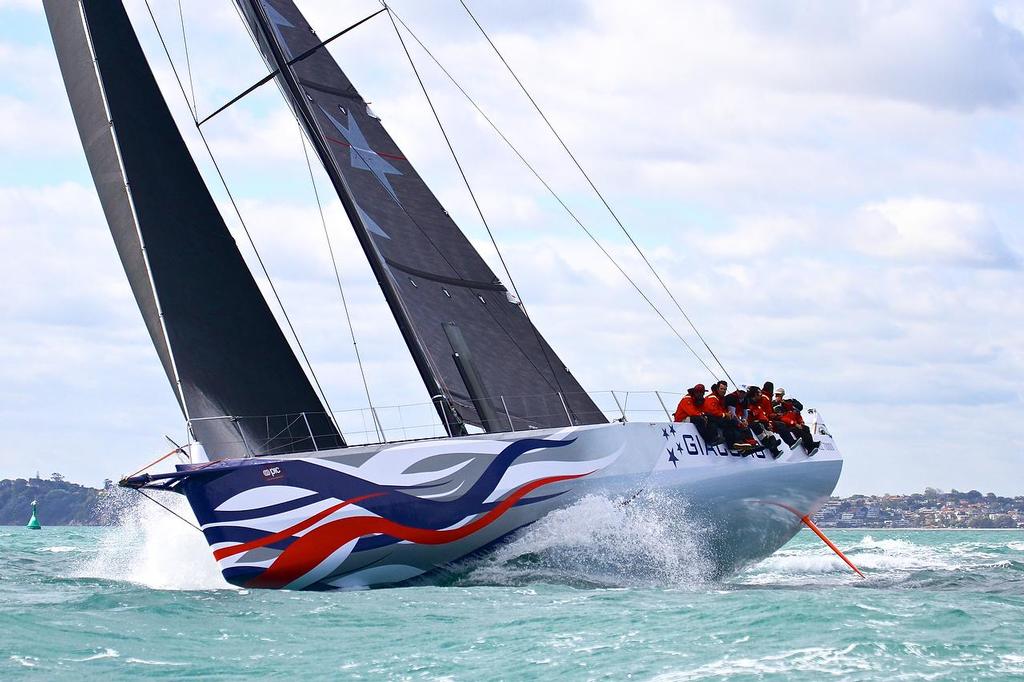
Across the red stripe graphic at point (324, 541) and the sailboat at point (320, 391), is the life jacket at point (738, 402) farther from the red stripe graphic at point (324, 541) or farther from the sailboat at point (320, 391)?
the red stripe graphic at point (324, 541)

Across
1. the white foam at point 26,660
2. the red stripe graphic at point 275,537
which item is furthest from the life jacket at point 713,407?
the white foam at point 26,660

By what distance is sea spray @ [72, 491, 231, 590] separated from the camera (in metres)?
10.7

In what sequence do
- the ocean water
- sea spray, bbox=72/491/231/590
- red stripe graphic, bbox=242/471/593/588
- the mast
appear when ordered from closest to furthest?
the ocean water → red stripe graphic, bbox=242/471/593/588 → sea spray, bbox=72/491/231/590 → the mast

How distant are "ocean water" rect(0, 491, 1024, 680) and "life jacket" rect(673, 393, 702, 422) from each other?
1011 millimetres

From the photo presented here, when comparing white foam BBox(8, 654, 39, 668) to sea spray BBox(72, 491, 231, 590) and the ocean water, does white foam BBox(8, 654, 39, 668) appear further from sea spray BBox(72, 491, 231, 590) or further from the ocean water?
sea spray BBox(72, 491, 231, 590)

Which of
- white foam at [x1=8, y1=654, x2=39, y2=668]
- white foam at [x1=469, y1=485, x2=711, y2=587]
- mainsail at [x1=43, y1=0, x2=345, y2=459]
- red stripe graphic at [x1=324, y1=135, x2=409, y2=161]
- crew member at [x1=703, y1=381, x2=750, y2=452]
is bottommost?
white foam at [x1=8, y1=654, x2=39, y2=668]

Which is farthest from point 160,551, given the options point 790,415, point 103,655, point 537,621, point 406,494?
point 790,415

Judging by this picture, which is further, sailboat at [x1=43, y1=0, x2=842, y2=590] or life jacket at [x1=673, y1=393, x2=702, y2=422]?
life jacket at [x1=673, y1=393, x2=702, y2=422]

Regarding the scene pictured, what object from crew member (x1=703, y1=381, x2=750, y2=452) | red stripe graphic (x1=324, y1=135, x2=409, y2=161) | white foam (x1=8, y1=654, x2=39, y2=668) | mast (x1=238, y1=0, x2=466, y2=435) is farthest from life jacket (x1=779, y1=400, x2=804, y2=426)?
white foam (x1=8, y1=654, x2=39, y2=668)

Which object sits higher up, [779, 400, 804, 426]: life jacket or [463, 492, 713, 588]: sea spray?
[779, 400, 804, 426]: life jacket

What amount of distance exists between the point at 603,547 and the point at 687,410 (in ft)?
6.25

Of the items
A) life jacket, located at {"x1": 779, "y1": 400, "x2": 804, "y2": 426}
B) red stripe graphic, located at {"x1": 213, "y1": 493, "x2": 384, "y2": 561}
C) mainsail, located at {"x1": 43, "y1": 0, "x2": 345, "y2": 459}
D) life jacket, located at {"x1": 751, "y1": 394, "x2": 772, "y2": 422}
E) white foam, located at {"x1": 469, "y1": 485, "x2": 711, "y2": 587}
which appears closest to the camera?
red stripe graphic, located at {"x1": 213, "y1": 493, "x2": 384, "y2": 561}

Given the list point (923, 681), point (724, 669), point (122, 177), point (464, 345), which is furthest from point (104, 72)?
point (923, 681)

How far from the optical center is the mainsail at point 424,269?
11398 mm
